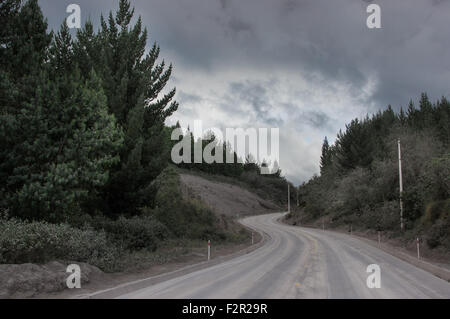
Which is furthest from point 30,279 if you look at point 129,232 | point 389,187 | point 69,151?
point 389,187

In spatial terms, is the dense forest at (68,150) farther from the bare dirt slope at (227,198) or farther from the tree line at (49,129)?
the bare dirt slope at (227,198)

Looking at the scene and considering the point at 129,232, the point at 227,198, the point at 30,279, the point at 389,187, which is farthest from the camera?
the point at 227,198

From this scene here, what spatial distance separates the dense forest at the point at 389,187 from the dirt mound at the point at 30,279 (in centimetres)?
2089

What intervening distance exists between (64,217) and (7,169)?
3.26 meters

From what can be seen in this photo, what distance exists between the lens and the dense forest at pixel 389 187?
24562 mm

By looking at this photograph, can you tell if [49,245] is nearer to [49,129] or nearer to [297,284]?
[49,129]

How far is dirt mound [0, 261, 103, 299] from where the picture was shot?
27.8 feet

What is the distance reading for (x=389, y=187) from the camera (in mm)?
37562

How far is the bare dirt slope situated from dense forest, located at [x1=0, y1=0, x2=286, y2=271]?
170 feet

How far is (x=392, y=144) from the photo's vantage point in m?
37.3

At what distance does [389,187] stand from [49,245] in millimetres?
36702
